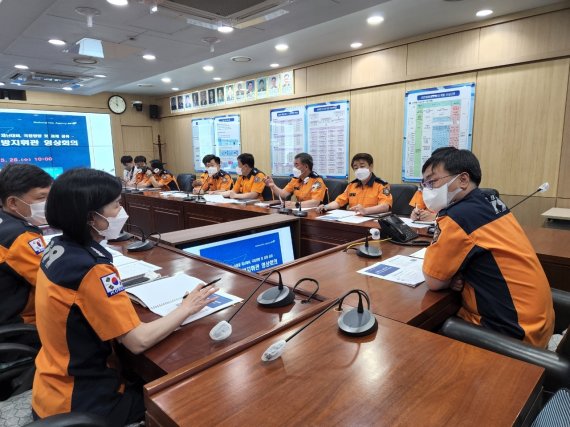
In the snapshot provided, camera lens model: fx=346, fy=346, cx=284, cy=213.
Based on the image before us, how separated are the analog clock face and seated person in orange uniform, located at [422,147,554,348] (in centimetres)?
755

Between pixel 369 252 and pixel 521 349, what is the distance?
763 mm

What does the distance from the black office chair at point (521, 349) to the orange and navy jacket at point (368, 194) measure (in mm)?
2263

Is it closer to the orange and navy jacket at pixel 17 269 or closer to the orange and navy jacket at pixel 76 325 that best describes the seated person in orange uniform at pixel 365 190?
the orange and navy jacket at pixel 17 269

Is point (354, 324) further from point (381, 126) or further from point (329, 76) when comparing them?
point (329, 76)

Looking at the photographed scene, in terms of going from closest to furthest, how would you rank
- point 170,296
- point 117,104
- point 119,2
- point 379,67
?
point 170,296 → point 119,2 → point 379,67 → point 117,104

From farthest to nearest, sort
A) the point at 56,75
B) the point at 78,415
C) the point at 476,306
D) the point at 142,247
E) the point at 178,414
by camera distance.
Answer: the point at 56,75 < the point at 142,247 < the point at 476,306 < the point at 78,415 < the point at 178,414

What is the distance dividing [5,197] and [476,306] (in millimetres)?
2029

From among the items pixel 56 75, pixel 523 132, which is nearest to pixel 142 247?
pixel 523 132

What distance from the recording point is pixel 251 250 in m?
2.26

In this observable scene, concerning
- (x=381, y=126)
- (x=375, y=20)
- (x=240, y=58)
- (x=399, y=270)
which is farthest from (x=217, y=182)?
(x=399, y=270)

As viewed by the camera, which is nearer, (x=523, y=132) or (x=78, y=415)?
(x=78, y=415)

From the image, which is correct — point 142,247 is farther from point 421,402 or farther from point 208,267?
point 421,402

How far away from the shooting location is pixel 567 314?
4.72 ft

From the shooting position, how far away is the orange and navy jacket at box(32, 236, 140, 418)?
3.03 ft
